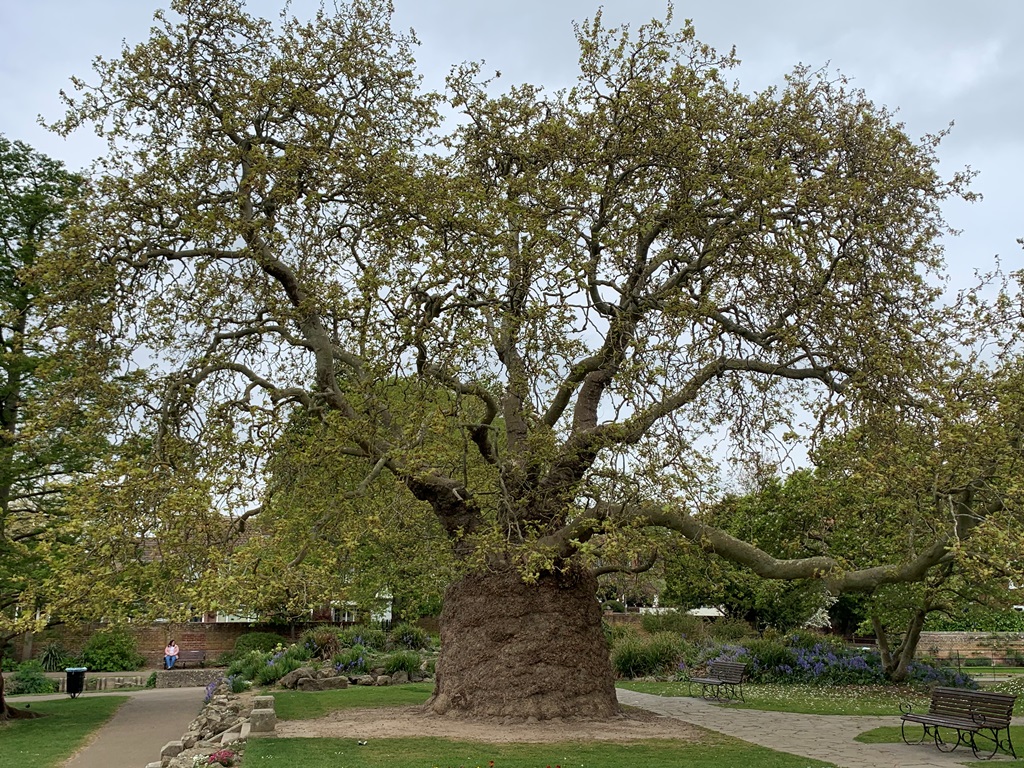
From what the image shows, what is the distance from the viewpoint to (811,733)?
1332 cm

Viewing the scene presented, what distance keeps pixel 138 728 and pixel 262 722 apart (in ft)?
19.7

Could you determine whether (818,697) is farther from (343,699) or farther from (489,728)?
(343,699)

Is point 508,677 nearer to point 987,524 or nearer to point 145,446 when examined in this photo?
point 145,446

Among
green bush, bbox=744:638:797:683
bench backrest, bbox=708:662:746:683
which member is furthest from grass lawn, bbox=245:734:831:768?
green bush, bbox=744:638:797:683

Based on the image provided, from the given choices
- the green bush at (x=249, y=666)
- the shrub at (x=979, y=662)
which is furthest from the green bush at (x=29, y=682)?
the shrub at (x=979, y=662)

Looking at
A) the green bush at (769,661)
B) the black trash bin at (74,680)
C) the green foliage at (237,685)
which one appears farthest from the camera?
the black trash bin at (74,680)

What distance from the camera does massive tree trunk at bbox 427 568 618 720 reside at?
14.0 m

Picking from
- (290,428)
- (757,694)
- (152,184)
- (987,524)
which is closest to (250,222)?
(152,184)

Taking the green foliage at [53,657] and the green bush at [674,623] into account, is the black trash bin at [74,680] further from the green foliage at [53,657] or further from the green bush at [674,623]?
the green bush at [674,623]

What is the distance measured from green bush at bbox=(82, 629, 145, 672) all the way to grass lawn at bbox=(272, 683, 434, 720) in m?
14.6

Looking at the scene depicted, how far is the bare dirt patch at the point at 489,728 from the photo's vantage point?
1251cm

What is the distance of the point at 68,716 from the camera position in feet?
62.7

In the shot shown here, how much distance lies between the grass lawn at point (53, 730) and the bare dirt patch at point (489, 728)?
3938 mm

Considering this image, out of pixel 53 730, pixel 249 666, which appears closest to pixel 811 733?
pixel 53 730
